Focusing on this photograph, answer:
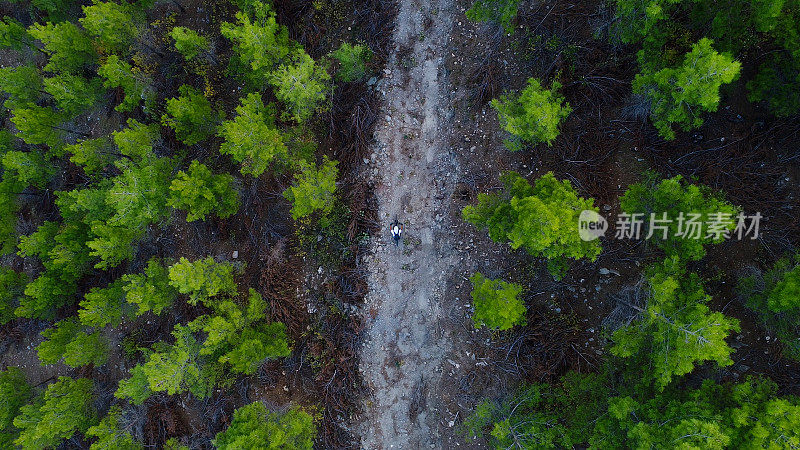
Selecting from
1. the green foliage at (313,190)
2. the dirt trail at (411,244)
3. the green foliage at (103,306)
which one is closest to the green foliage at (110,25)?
the green foliage at (313,190)

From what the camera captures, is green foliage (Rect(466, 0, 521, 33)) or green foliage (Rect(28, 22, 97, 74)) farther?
green foliage (Rect(28, 22, 97, 74))

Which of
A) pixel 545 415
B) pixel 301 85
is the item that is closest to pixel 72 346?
pixel 301 85

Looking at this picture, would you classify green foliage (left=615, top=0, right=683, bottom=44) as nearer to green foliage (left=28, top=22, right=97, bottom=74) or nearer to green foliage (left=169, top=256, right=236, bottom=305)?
green foliage (left=169, top=256, right=236, bottom=305)

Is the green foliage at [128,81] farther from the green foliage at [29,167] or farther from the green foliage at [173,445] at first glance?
the green foliage at [173,445]

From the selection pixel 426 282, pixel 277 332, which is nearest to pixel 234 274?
pixel 277 332

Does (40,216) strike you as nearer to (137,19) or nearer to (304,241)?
(137,19)

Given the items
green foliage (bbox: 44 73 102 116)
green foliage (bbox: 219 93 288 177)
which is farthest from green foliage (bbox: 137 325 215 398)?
green foliage (bbox: 44 73 102 116)
